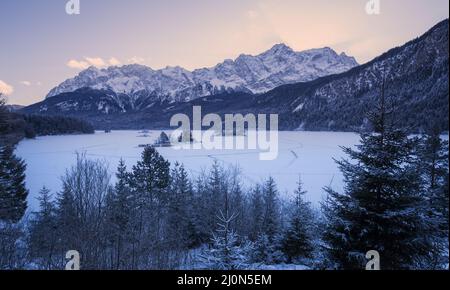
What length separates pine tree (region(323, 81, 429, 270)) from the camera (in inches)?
195

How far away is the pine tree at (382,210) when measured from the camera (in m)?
4.95

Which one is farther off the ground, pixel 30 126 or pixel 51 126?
pixel 51 126

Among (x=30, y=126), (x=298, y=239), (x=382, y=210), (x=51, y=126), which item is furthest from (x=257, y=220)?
(x=51, y=126)

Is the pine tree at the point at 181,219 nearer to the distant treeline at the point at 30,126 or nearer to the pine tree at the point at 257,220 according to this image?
the pine tree at the point at 257,220

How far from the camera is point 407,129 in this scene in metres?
5.26

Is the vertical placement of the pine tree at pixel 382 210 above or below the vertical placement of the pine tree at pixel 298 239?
above

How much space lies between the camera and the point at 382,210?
16.8 feet

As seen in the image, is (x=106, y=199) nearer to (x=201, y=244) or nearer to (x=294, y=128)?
(x=201, y=244)

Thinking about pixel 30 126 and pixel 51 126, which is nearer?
pixel 30 126

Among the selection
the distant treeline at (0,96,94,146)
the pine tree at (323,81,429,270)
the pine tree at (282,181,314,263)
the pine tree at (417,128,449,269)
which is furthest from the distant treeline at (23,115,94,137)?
the pine tree at (417,128,449,269)

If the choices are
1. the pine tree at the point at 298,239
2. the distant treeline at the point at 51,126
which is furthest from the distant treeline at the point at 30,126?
the pine tree at the point at 298,239

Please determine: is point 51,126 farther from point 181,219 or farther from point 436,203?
point 436,203

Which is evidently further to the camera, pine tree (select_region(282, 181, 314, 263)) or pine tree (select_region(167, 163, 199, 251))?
pine tree (select_region(167, 163, 199, 251))

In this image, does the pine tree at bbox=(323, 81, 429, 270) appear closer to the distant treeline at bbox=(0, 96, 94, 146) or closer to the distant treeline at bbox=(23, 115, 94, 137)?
the distant treeline at bbox=(0, 96, 94, 146)
